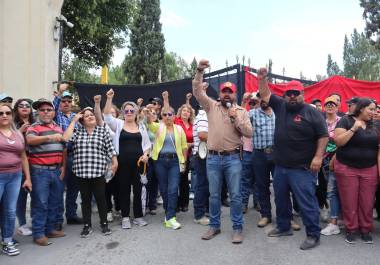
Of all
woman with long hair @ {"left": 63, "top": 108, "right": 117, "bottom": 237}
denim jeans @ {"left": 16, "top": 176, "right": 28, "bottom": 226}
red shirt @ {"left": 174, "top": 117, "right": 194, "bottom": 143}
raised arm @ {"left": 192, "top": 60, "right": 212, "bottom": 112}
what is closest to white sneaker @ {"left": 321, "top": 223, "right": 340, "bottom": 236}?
raised arm @ {"left": 192, "top": 60, "right": 212, "bottom": 112}

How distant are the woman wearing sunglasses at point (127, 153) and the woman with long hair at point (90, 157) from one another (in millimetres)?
238

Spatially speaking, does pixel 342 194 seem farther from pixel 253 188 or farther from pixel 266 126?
pixel 253 188

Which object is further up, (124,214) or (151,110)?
(151,110)

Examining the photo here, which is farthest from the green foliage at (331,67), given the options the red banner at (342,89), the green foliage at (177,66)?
the red banner at (342,89)

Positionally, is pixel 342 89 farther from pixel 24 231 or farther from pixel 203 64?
pixel 24 231

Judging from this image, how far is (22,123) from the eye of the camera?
5.03 meters

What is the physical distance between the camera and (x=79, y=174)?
A: 492 centimetres

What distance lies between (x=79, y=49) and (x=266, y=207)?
49.2 ft

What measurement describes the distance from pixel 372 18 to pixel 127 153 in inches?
1355

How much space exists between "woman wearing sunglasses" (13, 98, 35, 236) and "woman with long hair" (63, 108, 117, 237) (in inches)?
25.0

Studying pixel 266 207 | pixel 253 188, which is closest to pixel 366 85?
pixel 253 188

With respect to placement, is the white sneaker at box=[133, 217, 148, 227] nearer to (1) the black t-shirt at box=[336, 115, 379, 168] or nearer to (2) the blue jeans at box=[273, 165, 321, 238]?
(2) the blue jeans at box=[273, 165, 321, 238]

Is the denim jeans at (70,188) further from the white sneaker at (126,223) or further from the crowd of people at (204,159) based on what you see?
the white sneaker at (126,223)

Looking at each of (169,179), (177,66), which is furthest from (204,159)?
(177,66)
